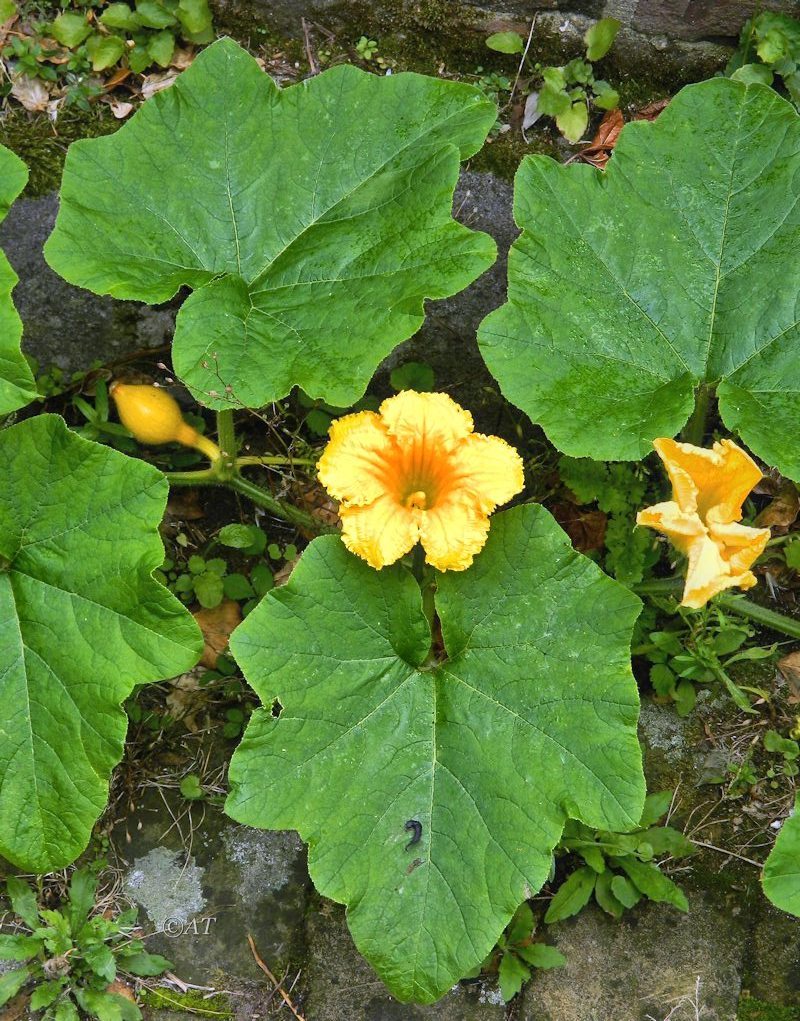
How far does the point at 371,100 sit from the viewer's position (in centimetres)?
330

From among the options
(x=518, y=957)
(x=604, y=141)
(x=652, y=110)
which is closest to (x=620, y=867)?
(x=518, y=957)

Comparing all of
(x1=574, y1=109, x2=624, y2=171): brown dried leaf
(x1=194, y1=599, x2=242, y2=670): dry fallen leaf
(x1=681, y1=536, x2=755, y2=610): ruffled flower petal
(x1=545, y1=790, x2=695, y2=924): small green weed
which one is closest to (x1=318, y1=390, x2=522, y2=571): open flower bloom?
(x1=681, y1=536, x2=755, y2=610): ruffled flower petal

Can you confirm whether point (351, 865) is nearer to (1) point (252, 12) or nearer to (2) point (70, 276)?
(2) point (70, 276)

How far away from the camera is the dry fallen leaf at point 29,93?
13.3 ft

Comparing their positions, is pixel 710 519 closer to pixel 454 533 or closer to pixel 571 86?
pixel 454 533

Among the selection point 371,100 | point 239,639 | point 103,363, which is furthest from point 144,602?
point 371,100

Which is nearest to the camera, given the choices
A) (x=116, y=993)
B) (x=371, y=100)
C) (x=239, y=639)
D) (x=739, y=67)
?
(x=239, y=639)

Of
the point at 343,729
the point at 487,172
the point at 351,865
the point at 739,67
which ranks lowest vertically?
the point at 351,865

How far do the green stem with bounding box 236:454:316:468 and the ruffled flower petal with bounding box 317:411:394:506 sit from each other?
2.75ft

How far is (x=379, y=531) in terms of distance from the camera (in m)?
2.98

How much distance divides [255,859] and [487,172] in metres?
2.66

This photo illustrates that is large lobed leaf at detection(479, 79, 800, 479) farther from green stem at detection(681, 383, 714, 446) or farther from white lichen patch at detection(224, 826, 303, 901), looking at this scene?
white lichen patch at detection(224, 826, 303, 901)

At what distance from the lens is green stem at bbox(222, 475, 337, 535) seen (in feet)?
12.2

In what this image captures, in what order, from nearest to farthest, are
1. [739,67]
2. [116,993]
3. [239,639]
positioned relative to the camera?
[239,639]
[116,993]
[739,67]
